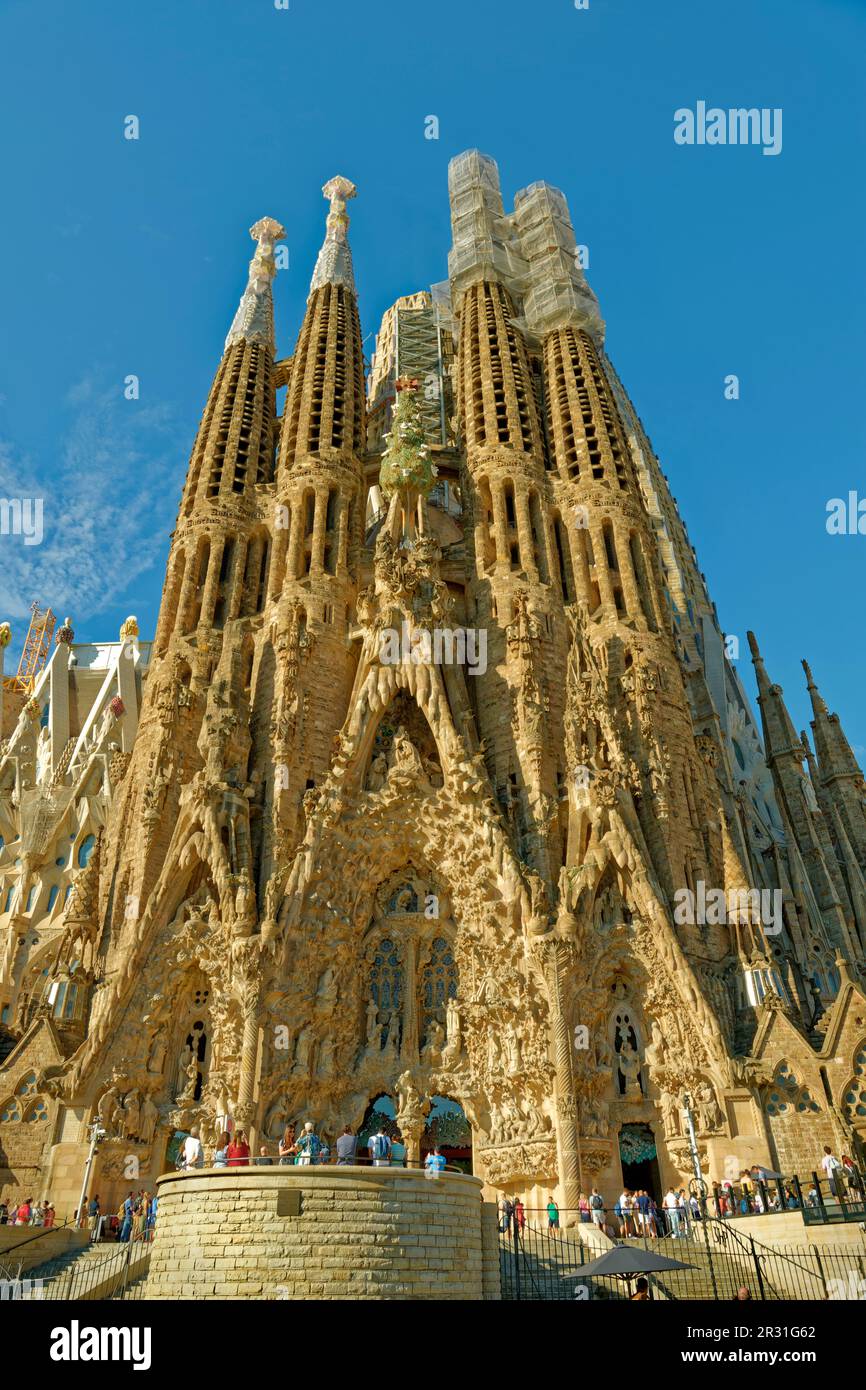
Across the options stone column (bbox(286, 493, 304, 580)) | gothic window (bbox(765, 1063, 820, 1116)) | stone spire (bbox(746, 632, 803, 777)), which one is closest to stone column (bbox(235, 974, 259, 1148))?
gothic window (bbox(765, 1063, 820, 1116))

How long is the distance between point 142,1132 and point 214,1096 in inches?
69.8

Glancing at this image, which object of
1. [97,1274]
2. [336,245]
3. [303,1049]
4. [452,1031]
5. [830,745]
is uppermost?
[336,245]

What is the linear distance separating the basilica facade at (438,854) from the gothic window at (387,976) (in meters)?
0.07

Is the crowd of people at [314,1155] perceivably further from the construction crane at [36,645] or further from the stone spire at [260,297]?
the construction crane at [36,645]

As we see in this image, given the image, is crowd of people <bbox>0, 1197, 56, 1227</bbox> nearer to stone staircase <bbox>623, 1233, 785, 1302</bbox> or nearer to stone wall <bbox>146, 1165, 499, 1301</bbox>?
stone wall <bbox>146, 1165, 499, 1301</bbox>

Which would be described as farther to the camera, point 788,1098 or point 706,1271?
point 788,1098

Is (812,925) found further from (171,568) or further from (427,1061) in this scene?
(171,568)

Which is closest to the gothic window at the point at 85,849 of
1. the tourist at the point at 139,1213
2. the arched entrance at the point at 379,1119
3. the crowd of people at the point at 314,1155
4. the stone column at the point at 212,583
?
the stone column at the point at 212,583

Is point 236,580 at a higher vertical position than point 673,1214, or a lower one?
higher

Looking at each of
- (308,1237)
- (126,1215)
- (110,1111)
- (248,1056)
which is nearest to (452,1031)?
(248,1056)

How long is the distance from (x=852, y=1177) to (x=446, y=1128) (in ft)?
31.9

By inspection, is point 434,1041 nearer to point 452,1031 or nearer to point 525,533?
point 452,1031

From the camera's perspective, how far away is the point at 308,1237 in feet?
39.4

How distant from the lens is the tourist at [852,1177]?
1615 cm
